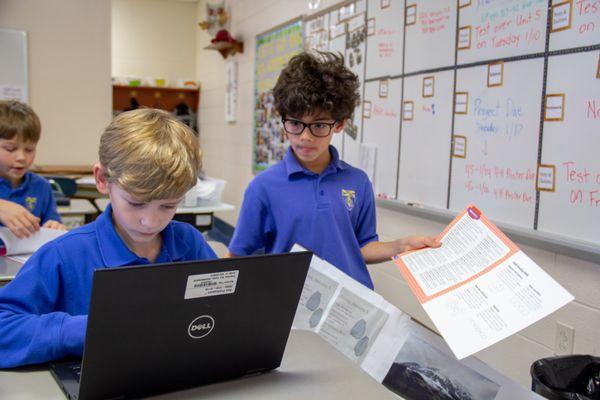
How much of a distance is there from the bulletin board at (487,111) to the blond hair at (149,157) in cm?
137

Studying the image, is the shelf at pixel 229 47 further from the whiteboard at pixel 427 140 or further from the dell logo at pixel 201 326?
the dell logo at pixel 201 326

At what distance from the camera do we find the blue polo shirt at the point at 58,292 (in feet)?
2.67

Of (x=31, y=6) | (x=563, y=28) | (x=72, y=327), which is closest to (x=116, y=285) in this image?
(x=72, y=327)

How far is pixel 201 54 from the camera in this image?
654cm

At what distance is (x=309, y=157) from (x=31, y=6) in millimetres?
3758

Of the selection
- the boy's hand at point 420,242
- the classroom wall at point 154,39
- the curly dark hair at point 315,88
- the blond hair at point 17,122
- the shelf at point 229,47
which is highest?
the classroom wall at point 154,39

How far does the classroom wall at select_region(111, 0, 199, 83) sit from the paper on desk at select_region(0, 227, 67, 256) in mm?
5204

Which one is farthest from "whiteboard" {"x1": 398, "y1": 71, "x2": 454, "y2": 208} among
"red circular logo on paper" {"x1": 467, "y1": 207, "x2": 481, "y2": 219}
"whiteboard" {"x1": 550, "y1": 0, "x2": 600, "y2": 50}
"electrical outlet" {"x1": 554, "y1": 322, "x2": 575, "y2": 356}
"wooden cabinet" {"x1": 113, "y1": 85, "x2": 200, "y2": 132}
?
"wooden cabinet" {"x1": 113, "y1": 85, "x2": 200, "y2": 132}

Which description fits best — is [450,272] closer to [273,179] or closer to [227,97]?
[273,179]

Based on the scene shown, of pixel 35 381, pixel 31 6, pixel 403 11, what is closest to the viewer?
pixel 35 381

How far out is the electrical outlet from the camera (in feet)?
6.03

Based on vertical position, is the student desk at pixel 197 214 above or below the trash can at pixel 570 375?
above

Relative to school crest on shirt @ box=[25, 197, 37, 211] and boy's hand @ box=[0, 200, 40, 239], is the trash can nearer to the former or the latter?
boy's hand @ box=[0, 200, 40, 239]

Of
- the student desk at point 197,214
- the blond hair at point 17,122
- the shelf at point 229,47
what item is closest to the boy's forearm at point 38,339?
the blond hair at point 17,122
